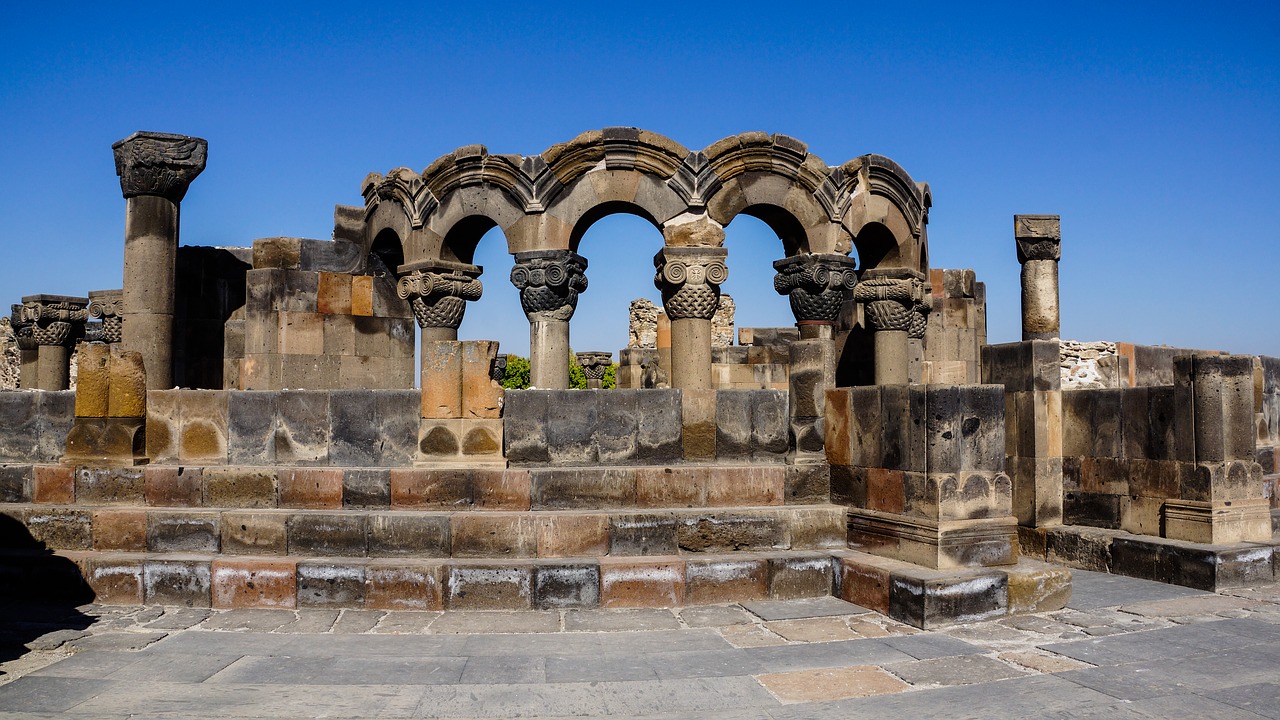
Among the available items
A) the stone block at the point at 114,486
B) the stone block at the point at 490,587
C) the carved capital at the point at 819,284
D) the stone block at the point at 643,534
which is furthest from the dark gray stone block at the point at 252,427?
the carved capital at the point at 819,284

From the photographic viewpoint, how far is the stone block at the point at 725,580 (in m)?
5.73

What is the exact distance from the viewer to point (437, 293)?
32.3 ft

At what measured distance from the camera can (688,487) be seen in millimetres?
6242

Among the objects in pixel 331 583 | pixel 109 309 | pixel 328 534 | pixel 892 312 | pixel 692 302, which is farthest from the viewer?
pixel 109 309

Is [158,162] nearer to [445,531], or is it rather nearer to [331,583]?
[331,583]

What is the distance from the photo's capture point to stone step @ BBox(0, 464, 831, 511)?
243 inches

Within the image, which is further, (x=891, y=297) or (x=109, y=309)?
(x=109, y=309)

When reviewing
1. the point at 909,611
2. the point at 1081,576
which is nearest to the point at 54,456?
the point at 909,611

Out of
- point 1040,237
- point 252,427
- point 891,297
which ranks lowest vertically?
point 252,427

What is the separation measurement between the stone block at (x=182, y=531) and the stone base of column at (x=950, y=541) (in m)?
4.61

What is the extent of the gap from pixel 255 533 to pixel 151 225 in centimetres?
470

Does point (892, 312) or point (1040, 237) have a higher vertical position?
point (1040, 237)

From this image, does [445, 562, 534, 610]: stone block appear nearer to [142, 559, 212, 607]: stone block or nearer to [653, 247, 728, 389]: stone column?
[142, 559, 212, 607]: stone block

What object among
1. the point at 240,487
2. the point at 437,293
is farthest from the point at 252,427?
the point at 437,293
